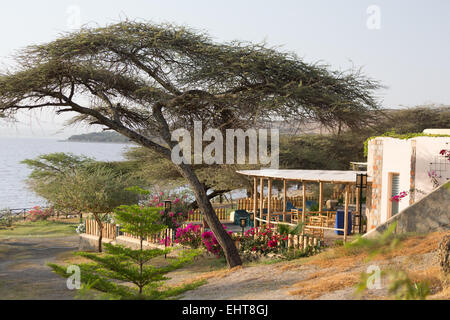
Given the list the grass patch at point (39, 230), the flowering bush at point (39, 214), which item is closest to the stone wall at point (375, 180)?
the grass patch at point (39, 230)

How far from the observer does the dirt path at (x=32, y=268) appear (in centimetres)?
1346

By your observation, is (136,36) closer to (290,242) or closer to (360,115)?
(360,115)

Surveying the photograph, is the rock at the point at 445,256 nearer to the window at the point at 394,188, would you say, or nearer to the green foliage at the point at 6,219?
the window at the point at 394,188

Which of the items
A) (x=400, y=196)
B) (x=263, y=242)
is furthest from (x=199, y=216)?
(x=400, y=196)

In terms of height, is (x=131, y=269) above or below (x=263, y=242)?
above

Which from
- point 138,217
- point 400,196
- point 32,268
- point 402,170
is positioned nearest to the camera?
A: point 138,217

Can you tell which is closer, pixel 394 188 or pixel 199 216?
pixel 394 188

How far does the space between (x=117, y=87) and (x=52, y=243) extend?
40.0ft

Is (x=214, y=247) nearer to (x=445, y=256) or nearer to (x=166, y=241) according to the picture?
(x=166, y=241)

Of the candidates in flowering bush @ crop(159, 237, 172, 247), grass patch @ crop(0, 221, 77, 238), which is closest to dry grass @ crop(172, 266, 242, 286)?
flowering bush @ crop(159, 237, 172, 247)

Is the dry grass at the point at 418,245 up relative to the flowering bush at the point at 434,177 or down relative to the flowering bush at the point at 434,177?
down

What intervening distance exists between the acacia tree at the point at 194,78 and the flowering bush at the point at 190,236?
334 cm

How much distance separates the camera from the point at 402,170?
14578 mm

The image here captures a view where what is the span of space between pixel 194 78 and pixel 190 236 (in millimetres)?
6413
